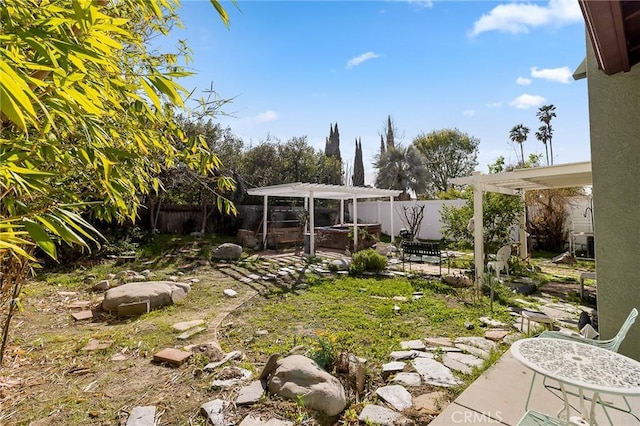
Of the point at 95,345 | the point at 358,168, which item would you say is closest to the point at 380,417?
the point at 95,345

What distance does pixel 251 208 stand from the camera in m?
14.6

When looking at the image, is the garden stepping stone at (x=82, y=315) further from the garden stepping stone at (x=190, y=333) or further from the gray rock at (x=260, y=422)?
the gray rock at (x=260, y=422)

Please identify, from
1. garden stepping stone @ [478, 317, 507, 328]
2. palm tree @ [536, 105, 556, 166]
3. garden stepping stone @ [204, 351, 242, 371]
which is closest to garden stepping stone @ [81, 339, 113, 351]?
garden stepping stone @ [204, 351, 242, 371]

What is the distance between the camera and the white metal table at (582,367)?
1.47 meters

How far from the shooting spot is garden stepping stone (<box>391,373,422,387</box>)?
110 inches

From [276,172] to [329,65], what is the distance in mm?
11876

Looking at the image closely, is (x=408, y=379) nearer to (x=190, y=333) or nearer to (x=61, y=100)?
(x=190, y=333)

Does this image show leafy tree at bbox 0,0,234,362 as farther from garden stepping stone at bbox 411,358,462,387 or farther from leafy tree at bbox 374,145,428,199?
→ leafy tree at bbox 374,145,428,199

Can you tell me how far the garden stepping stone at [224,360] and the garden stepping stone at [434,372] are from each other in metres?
1.95

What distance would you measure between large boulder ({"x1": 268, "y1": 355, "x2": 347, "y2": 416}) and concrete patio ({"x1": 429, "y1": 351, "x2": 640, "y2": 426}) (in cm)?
77

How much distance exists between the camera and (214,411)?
2373mm

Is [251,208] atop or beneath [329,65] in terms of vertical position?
beneath

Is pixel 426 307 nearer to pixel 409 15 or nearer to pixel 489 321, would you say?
pixel 489 321

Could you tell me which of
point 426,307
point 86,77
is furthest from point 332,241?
point 86,77
